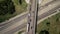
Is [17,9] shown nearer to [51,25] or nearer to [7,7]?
[7,7]

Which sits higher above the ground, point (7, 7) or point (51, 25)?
point (7, 7)

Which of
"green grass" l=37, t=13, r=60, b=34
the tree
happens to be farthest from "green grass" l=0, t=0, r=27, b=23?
"green grass" l=37, t=13, r=60, b=34

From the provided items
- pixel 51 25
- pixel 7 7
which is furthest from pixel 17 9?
pixel 51 25

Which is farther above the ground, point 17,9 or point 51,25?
point 17,9

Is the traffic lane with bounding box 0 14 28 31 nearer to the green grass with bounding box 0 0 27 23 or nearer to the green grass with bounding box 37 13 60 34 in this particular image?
the green grass with bounding box 0 0 27 23

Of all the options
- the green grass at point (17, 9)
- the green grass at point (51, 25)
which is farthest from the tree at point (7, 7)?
the green grass at point (51, 25)

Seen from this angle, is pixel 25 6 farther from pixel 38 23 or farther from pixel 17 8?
pixel 38 23

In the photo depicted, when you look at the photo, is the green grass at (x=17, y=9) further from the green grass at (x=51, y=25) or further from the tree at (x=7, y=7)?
the green grass at (x=51, y=25)

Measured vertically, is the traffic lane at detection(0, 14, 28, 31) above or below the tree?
below

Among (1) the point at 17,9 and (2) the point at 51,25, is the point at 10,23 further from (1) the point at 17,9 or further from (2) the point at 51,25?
(2) the point at 51,25
